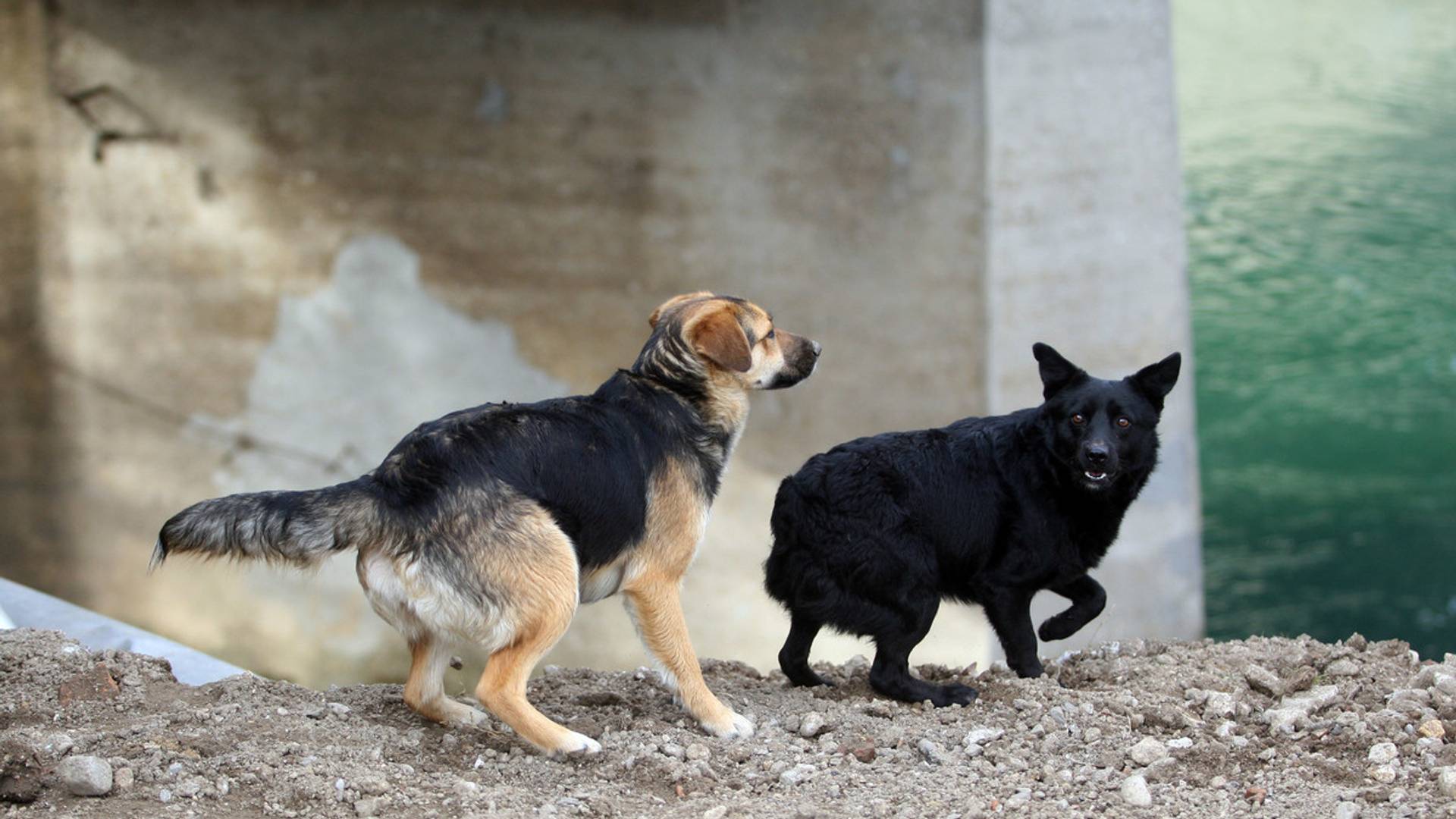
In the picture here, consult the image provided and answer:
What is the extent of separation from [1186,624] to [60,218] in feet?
30.3

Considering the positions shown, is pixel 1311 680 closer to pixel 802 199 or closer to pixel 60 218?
pixel 802 199

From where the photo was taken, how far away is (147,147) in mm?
10531

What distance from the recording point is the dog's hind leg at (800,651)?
5.44 meters

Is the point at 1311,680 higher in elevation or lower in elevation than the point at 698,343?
lower

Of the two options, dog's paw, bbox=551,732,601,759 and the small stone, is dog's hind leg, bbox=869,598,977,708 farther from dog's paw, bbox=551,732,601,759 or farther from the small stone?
the small stone

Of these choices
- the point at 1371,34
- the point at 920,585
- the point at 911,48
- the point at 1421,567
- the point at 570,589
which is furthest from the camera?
the point at 1371,34

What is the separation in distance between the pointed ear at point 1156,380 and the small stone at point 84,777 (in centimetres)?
370

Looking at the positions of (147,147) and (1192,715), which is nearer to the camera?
(1192,715)

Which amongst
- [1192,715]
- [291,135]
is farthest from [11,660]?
[291,135]

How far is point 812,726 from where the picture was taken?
4.79 m

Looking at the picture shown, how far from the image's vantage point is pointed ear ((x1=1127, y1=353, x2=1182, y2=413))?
5.25m

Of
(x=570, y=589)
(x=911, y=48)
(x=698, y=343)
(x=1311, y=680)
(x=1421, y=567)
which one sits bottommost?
(x=1421, y=567)

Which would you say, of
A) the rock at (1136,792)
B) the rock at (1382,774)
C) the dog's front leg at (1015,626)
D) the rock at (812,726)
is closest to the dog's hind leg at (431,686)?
the rock at (812,726)

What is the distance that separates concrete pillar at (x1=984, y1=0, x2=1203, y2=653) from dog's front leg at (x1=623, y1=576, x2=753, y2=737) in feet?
19.2
